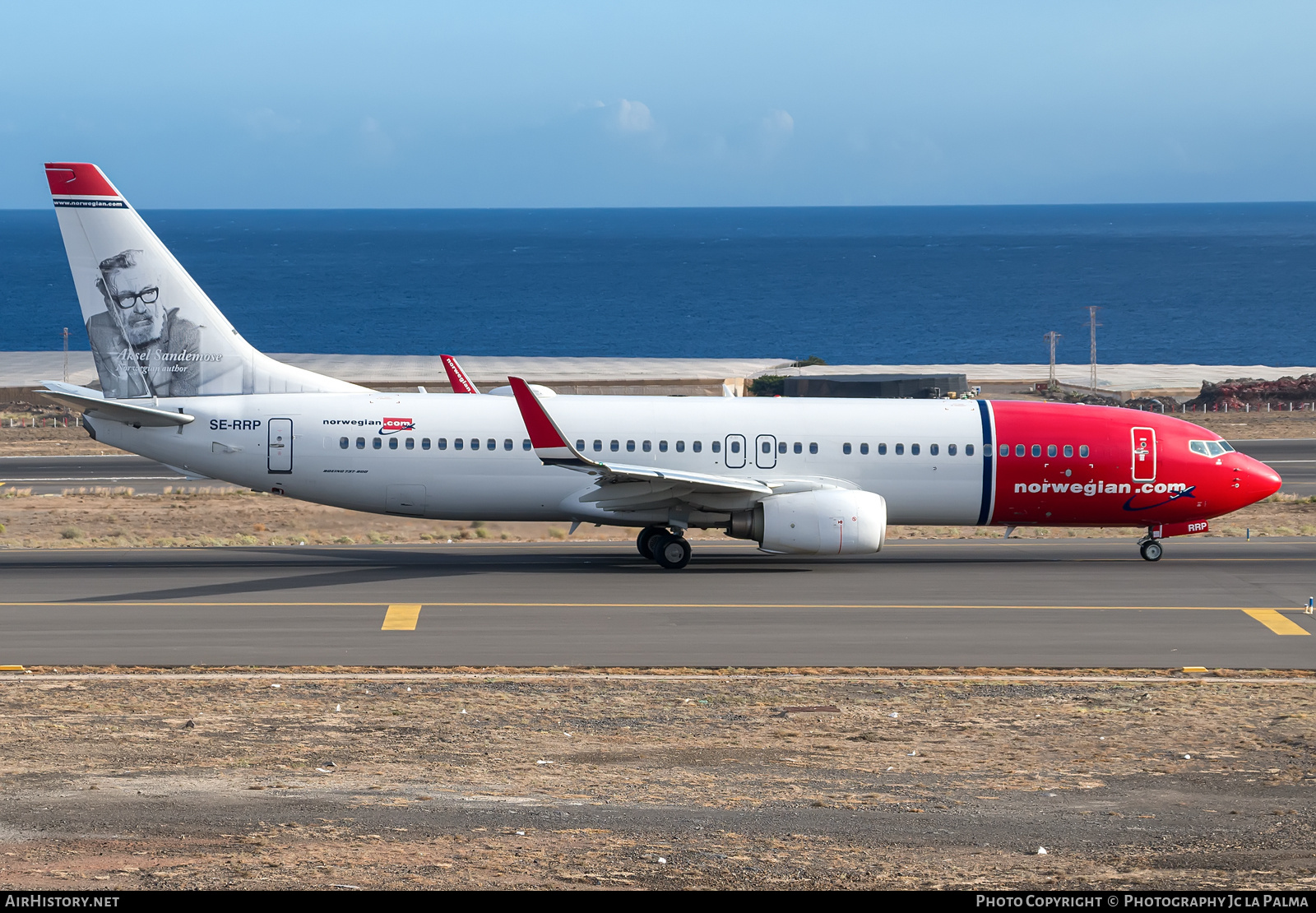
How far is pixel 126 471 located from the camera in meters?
52.8

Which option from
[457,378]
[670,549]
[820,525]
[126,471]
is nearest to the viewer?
[820,525]

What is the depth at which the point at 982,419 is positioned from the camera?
32219 millimetres

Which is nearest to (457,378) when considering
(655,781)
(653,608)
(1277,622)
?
(653,608)

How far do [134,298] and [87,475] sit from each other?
22322 mm

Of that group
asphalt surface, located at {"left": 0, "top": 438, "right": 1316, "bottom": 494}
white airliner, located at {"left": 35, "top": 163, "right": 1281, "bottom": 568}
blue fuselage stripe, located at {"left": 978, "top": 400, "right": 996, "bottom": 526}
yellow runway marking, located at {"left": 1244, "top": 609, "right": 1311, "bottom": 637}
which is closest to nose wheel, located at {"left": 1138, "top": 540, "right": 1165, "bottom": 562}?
white airliner, located at {"left": 35, "top": 163, "right": 1281, "bottom": 568}

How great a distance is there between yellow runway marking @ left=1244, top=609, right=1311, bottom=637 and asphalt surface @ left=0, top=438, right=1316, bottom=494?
928 inches

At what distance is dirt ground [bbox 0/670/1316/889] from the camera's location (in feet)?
40.4

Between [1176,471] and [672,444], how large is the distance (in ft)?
37.6

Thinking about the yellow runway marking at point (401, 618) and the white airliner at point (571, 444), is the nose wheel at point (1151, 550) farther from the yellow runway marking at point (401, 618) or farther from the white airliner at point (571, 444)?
the yellow runway marking at point (401, 618)

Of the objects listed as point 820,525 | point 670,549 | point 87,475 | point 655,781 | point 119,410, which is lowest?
point 655,781

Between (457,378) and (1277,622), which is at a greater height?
(457,378)

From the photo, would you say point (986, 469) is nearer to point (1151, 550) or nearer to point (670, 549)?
point (1151, 550)

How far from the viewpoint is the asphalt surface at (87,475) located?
48.6 metres
